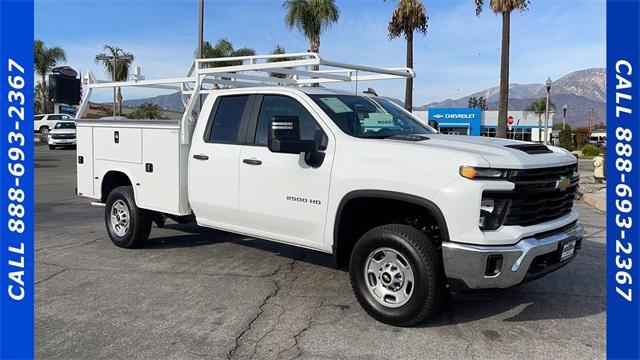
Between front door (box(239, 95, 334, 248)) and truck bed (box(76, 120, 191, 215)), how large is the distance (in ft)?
3.59

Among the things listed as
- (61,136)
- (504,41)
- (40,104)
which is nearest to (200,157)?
(504,41)

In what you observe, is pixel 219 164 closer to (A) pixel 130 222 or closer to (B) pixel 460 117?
(A) pixel 130 222

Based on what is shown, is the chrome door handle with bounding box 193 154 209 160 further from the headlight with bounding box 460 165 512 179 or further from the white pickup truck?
the headlight with bounding box 460 165 512 179

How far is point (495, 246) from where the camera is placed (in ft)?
13.0

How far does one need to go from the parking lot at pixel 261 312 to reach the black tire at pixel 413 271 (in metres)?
0.13

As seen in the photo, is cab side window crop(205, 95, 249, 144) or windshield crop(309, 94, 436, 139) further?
cab side window crop(205, 95, 249, 144)

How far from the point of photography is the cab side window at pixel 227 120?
18.5 ft

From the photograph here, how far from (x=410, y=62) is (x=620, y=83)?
2108cm

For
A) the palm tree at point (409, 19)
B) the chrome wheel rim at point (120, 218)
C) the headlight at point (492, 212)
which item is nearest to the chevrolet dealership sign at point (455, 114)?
the palm tree at point (409, 19)

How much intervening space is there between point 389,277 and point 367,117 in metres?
1.58

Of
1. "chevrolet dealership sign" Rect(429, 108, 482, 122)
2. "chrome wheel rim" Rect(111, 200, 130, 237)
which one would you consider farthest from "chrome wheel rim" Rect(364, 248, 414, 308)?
"chevrolet dealership sign" Rect(429, 108, 482, 122)

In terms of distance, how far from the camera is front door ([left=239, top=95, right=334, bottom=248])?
15.8 ft

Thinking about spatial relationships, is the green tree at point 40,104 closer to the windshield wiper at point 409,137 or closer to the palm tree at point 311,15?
the palm tree at point 311,15

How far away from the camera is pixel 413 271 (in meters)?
4.21
